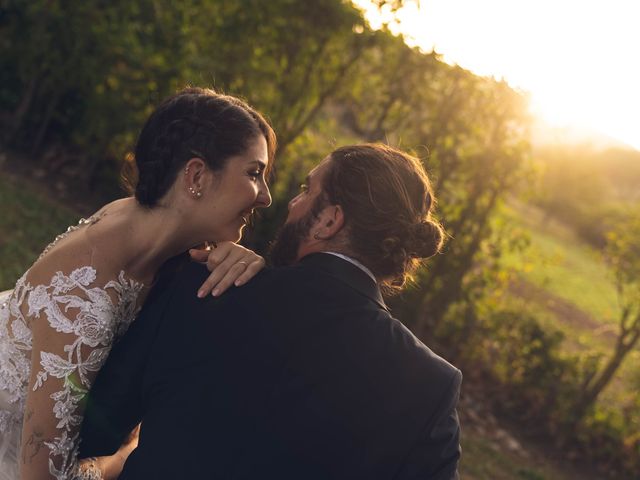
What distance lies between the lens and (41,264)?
2.45 meters

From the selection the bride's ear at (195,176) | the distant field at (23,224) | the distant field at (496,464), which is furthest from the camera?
the distant field at (496,464)

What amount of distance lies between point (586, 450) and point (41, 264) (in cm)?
706

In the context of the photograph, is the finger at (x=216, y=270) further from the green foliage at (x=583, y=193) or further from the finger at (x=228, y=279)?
the green foliage at (x=583, y=193)

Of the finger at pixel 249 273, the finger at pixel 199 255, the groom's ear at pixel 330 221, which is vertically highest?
the groom's ear at pixel 330 221

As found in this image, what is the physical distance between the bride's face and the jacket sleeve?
986mm

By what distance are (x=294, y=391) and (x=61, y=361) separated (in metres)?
0.86

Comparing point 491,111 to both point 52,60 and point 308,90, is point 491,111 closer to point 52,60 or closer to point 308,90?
point 308,90

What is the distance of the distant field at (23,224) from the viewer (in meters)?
6.50

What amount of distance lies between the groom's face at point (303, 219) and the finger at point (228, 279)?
29 centimetres

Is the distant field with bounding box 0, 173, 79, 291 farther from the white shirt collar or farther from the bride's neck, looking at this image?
the white shirt collar

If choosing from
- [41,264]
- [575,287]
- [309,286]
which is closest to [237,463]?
[309,286]

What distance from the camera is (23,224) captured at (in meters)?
7.38

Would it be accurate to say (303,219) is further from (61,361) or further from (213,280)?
(61,361)

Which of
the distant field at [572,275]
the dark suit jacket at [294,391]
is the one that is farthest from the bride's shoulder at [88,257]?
the distant field at [572,275]
